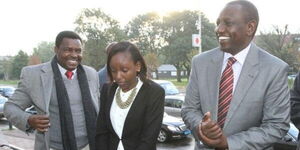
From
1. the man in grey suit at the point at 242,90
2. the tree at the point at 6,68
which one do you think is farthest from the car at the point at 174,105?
the tree at the point at 6,68

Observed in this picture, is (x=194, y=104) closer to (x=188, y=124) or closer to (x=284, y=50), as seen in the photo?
(x=188, y=124)

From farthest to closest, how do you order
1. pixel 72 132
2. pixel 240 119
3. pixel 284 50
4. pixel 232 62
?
pixel 284 50 → pixel 72 132 → pixel 232 62 → pixel 240 119

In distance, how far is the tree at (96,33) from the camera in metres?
46.3

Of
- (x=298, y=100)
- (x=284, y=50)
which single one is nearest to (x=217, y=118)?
(x=298, y=100)

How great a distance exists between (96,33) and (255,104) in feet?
155

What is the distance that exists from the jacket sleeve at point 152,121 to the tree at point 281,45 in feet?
105

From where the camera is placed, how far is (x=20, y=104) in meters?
3.29

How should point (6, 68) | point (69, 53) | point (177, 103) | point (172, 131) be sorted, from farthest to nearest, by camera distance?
point (6, 68) → point (177, 103) → point (172, 131) → point (69, 53)

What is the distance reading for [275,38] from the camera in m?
34.2

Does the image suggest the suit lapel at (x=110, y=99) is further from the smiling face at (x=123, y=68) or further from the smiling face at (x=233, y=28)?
the smiling face at (x=233, y=28)

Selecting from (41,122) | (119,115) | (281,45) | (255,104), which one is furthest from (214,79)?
(281,45)

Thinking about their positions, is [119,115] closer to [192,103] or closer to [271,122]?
[192,103]

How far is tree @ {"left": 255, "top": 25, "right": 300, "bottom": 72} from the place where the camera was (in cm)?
3234

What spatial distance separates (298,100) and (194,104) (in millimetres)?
Answer: 775
